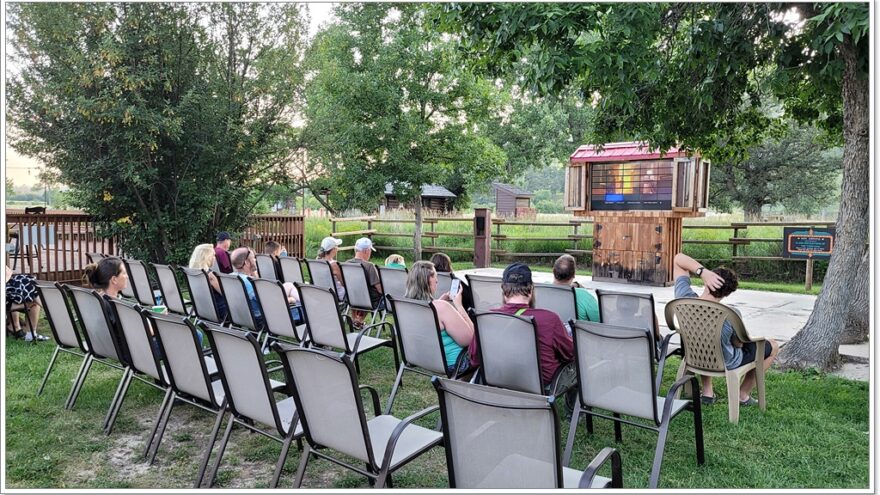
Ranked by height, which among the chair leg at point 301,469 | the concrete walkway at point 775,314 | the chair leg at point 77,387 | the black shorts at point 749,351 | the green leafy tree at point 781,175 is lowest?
the concrete walkway at point 775,314

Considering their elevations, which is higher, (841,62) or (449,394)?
(841,62)

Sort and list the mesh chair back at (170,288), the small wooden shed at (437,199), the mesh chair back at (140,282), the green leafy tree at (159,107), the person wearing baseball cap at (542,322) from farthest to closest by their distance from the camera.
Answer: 1. the small wooden shed at (437,199)
2. the green leafy tree at (159,107)
3. the mesh chair back at (140,282)
4. the mesh chair back at (170,288)
5. the person wearing baseball cap at (542,322)

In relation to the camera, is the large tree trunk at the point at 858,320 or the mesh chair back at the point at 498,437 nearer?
the mesh chair back at the point at 498,437

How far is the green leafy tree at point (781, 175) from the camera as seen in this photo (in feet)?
74.0

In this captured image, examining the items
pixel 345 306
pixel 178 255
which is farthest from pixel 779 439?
pixel 178 255

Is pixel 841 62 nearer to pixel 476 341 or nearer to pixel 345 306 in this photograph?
pixel 476 341

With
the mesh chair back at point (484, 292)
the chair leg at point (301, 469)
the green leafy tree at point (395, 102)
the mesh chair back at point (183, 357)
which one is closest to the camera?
the chair leg at point (301, 469)

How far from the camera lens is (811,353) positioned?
5.30 m

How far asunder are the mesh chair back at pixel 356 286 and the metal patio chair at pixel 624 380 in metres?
2.93

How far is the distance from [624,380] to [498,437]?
1246mm

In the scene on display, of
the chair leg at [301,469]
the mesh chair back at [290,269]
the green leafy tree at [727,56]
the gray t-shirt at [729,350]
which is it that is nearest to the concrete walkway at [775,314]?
the green leafy tree at [727,56]

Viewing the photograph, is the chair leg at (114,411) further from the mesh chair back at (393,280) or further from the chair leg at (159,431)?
the mesh chair back at (393,280)

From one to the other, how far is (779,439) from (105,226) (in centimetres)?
938

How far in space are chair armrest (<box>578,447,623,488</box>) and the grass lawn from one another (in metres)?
0.92
